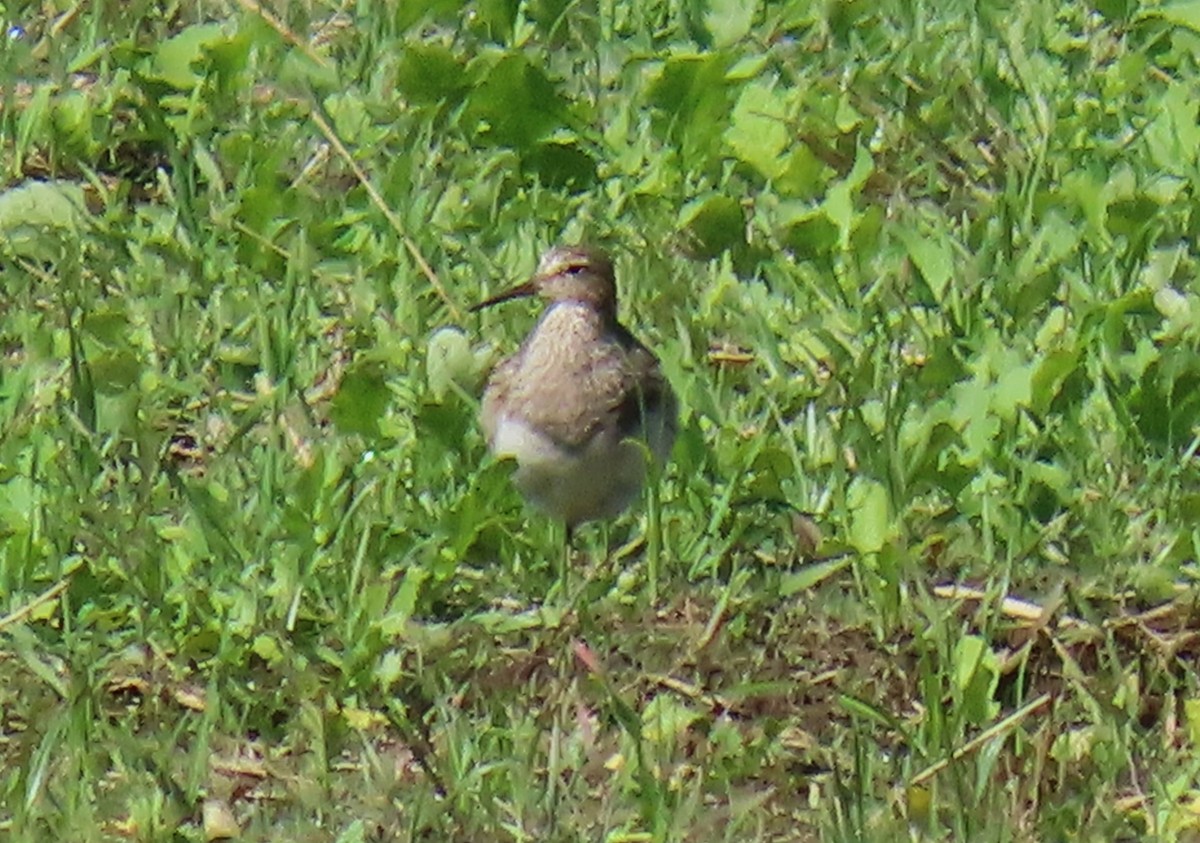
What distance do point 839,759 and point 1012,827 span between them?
0.44 m

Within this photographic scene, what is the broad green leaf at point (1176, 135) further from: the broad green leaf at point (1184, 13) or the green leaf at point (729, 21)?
the green leaf at point (729, 21)

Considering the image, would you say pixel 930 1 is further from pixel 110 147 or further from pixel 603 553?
pixel 603 553

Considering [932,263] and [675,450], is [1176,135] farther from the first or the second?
[675,450]

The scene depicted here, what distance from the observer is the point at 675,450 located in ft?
18.8

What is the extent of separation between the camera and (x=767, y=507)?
565 cm

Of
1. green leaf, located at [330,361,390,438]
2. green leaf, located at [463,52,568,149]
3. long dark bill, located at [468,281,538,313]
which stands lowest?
green leaf, located at [463,52,568,149]

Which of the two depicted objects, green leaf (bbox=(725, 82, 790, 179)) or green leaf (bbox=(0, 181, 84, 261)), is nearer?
green leaf (bbox=(0, 181, 84, 261))

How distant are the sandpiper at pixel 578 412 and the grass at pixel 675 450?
94 mm

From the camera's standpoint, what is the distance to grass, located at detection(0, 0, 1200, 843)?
4.82 meters

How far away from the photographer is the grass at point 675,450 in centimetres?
482

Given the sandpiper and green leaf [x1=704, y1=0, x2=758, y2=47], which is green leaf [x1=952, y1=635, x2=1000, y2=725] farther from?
green leaf [x1=704, y1=0, x2=758, y2=47]

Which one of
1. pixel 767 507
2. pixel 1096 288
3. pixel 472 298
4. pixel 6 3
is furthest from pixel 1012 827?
pixel 6 3

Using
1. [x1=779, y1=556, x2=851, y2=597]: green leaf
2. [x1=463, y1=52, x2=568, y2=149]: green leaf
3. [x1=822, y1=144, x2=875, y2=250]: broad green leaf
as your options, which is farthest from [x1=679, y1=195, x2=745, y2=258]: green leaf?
[x1=779, y1=556, x2=851, y2=597]: green leaf

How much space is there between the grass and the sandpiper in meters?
0.09
